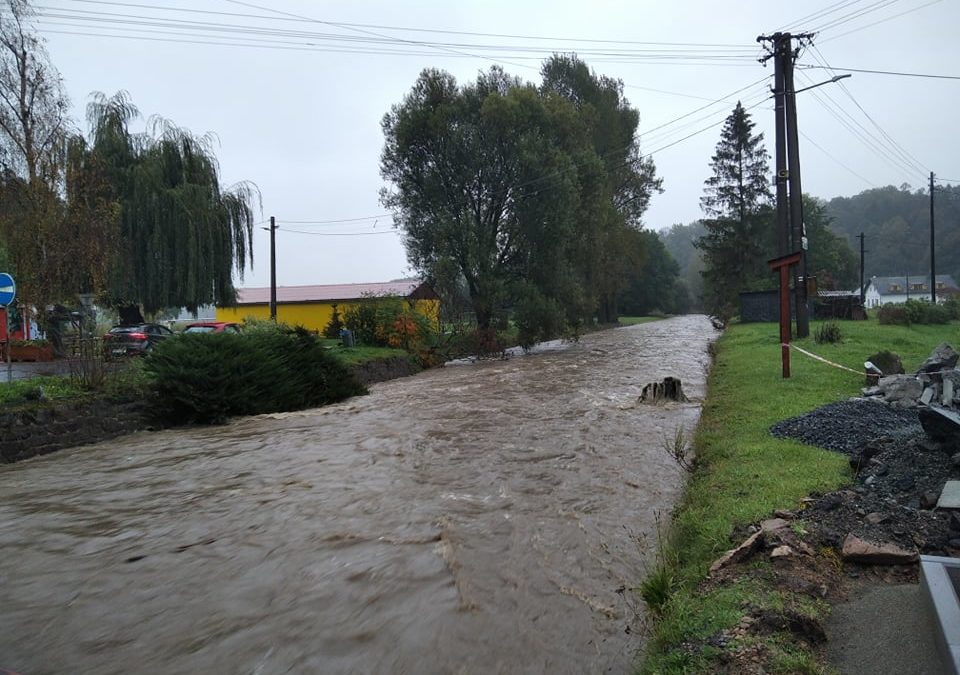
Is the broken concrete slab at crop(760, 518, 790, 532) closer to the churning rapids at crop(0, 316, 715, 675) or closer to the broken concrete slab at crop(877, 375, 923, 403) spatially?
the churning rapids at crop(0, 316, 715, 675)

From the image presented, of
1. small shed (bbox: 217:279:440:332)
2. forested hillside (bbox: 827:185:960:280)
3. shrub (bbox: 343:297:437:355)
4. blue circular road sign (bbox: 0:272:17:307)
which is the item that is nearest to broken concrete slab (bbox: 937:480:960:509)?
blue circular road sign (bbox: 0:272:17:307)

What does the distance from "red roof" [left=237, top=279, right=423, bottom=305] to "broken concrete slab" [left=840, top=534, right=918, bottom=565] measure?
44.1 m

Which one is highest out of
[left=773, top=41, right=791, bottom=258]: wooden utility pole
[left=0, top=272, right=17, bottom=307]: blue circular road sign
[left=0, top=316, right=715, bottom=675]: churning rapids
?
[left=773, top=41, right=791, bottom=258]: wooden utility pole

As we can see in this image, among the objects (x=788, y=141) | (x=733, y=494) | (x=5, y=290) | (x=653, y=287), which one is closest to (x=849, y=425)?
(x=733, y=494)

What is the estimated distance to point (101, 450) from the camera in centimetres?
1230

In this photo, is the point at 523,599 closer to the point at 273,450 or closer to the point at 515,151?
the point at 273,450

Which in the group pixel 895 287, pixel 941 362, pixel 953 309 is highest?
pixel 895 287

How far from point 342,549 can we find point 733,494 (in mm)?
3779

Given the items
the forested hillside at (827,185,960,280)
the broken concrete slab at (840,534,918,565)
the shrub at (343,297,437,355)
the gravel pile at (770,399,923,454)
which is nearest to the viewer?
the broken concrete slab at (840,534,918,565)

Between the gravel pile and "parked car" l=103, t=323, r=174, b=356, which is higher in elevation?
"parked car" l=103, t=323, r=174, b=356

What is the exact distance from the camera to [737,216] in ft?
177

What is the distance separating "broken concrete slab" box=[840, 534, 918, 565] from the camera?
4375mm

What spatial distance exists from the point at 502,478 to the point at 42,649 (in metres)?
5.27

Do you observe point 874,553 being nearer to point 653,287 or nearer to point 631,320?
point 631,320
